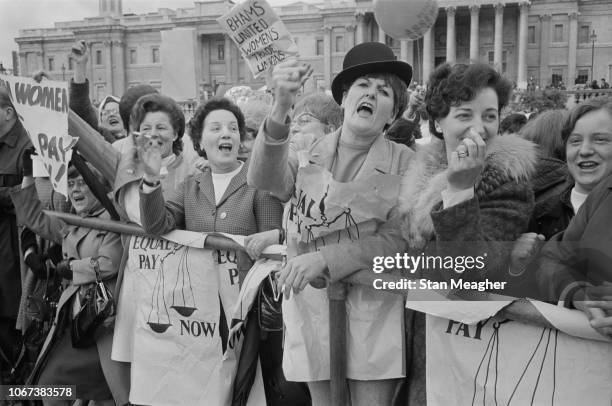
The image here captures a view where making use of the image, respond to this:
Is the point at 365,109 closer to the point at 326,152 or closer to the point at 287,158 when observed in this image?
the point at 326,152

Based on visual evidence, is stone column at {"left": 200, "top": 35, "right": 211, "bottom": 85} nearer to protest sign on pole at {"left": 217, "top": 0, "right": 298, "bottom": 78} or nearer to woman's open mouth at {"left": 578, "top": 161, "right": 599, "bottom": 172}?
protest sign on pole at {"left": 217, "top": 0, "right": 298, "bottom": 78}

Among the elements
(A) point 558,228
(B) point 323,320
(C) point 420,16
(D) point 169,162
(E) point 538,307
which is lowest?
(B) point 323,320

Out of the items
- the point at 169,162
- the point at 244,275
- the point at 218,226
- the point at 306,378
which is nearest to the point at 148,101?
the point at 169,162

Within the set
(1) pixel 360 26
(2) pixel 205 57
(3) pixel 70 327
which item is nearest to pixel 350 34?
(1) pixel 360 26

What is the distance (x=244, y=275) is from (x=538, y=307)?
121 centimetres

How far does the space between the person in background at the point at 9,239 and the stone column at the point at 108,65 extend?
54694 mm

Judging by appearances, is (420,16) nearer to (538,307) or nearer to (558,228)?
(558,228)

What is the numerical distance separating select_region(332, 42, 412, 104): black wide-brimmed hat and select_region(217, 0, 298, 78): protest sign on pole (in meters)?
1.07

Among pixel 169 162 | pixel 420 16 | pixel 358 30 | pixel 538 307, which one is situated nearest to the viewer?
pixel 538 307

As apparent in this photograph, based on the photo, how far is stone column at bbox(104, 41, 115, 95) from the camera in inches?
2197

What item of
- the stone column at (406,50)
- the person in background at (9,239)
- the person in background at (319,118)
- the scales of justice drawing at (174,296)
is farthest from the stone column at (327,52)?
the scales of justice drawing at (174,296)

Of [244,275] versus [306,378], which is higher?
[244,275]

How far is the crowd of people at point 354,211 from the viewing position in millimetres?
1766

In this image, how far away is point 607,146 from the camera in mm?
1944
